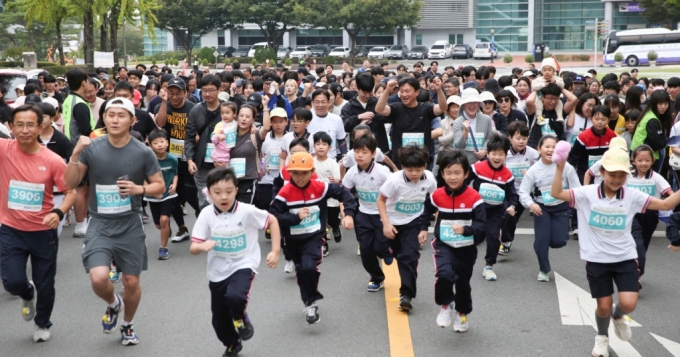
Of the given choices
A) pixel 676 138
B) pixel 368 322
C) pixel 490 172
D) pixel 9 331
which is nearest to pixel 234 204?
pixel 368 322

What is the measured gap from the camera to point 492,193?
27.7ft

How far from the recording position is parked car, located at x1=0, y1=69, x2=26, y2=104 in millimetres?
17906

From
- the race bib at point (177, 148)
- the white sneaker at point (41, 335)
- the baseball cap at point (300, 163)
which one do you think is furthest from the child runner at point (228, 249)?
the race bib at point (177, 148)

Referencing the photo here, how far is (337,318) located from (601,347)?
2.18 metres

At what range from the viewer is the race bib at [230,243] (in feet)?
19.3

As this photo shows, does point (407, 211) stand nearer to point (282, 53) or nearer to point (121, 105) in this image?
point (121, 105)

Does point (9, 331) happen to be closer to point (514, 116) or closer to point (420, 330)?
point (420, 330)

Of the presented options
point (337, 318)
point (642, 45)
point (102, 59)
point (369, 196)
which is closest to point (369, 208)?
point (369, 196)

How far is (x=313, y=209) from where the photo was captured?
7.06m

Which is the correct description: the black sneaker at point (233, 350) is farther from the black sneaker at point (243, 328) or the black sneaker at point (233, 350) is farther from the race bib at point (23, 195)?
the race bib at point (23, 195)

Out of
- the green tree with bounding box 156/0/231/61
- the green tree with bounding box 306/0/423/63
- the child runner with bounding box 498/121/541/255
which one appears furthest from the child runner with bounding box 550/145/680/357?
the green tree with bounding box 156/0/231/61

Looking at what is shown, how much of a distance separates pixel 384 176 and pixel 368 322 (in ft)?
4.97

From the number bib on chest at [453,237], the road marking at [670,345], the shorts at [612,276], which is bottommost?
the road marking at [670,345]

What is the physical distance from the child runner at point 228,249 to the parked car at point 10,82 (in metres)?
13.4
